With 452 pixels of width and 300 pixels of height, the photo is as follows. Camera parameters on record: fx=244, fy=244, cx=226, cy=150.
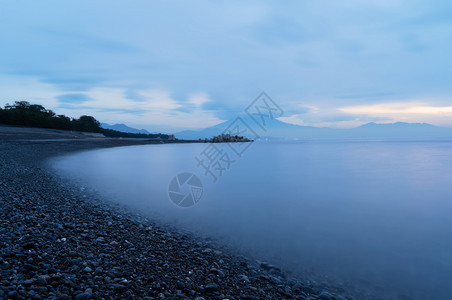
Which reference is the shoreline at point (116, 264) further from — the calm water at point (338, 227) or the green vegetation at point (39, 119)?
the green vegetation at point (39, 119)

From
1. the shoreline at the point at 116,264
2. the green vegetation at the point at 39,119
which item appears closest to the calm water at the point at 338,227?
the shoreline at the point at 116,264

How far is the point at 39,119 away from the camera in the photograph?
59.5 metres

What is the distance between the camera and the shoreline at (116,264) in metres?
2.80

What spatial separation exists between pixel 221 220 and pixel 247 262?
9.00 ft

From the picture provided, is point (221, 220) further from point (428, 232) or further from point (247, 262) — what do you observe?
point (428, 232)

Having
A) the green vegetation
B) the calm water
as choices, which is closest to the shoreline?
the calm water

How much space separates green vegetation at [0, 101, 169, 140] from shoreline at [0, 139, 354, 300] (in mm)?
66717

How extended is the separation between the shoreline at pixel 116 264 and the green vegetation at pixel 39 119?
66717 millimetres

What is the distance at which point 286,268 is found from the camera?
434cm

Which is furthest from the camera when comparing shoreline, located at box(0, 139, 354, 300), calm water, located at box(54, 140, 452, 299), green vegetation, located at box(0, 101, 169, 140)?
green vegetation, located at box(0, 101, 169, 140)

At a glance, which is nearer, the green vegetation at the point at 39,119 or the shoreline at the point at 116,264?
the shoreline at the point at 116,264

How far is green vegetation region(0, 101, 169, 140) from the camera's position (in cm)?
5538

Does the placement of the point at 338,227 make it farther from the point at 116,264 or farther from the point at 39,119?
the point at 39,119

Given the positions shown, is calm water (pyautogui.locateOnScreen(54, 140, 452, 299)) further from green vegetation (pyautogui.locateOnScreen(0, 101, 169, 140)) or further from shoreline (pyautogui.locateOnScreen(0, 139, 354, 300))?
green vegetation (pyautogui.locateOnScreen(0, 101, 169, 140))
